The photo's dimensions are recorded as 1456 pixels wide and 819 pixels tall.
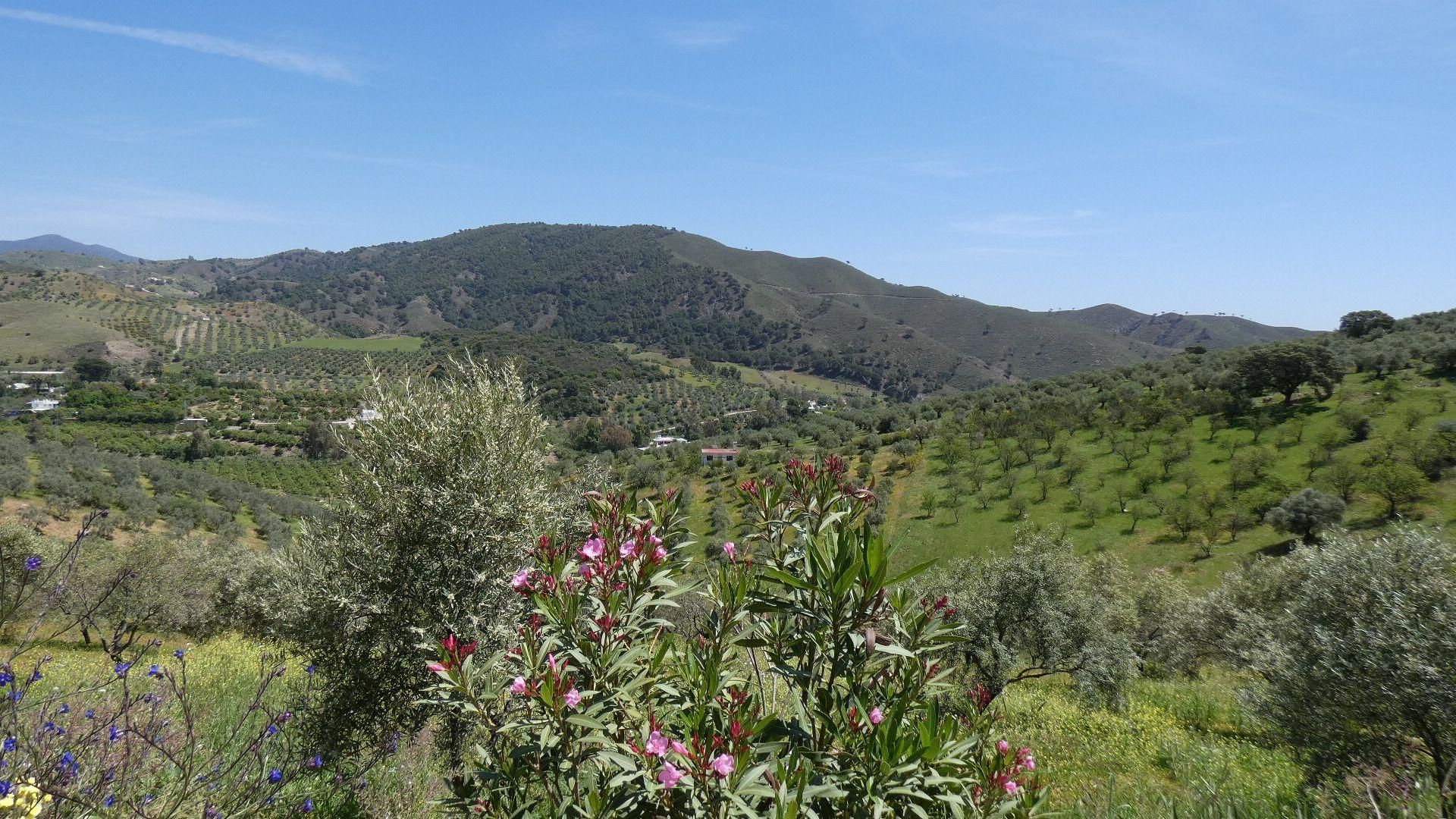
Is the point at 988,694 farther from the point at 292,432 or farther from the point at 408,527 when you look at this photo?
the point at 292,432

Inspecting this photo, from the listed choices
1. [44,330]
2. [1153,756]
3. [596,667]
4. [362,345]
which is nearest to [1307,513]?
[1153,756]

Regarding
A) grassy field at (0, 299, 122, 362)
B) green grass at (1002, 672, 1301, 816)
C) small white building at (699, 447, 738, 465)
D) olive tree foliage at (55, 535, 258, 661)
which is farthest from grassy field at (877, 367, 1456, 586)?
grassy field at (0, 299, 122, 362)

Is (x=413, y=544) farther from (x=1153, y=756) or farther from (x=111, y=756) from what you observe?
(x=1153, y=756)

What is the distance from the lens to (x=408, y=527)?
8.84 meters

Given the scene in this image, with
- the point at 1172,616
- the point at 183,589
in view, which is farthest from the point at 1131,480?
the point at 183,589

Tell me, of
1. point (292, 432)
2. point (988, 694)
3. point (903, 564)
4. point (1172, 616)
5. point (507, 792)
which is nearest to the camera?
point (507, 792)

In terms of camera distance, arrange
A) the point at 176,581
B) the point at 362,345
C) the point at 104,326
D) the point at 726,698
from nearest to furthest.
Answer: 1. the point at 726,698
2. the point at 176,581
3. the point at 104,326
4. the point at 362,345

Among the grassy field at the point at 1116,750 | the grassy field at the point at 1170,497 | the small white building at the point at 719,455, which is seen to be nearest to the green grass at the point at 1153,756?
the grassy field at the point at 1116,750

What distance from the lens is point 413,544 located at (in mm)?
8938

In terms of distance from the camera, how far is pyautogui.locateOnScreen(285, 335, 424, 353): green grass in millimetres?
177875

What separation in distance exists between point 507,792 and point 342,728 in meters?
7.40

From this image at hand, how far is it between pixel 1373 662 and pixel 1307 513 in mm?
49893

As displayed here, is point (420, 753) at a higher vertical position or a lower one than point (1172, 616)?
higher

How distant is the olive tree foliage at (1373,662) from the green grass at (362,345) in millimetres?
191146
